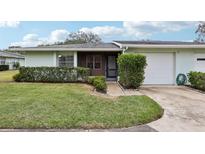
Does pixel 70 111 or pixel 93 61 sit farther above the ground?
pixel 93 61

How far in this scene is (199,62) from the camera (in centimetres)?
1700

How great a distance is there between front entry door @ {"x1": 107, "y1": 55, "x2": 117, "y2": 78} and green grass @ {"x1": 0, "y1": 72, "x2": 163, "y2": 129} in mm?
9816

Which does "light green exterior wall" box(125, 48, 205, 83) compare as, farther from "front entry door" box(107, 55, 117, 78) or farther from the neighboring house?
the neighboring house

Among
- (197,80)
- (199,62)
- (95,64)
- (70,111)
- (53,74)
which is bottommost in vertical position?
(70,111)

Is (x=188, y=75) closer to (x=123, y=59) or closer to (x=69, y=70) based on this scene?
(x=123, y=59)

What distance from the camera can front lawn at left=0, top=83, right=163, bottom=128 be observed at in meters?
6.86

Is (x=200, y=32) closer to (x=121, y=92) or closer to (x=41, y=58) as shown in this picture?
(x=41, y=58)

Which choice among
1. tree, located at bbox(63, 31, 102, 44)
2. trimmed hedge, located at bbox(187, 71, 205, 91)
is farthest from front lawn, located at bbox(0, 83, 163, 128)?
tree, located at bbox(63, 31, 102, 44)

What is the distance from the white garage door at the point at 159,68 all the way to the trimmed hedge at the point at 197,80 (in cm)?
141

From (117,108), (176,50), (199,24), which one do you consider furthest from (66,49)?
(199,24)

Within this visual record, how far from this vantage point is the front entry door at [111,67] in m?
20.1

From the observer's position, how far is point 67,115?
24.7 feet

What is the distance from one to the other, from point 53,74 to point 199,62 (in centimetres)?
979

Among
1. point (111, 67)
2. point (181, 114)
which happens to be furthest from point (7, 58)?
point (181, 114)
